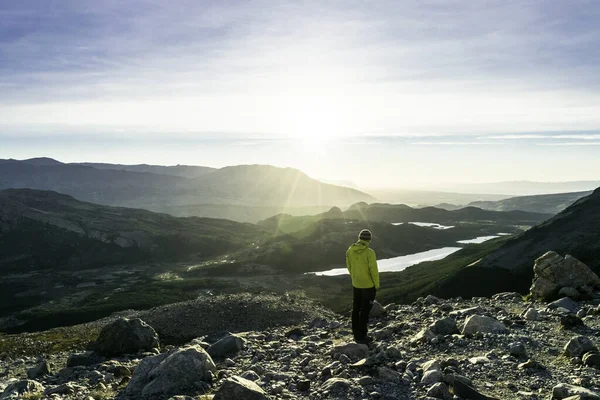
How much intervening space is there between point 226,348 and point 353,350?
22.6 feet

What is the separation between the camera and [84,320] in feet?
253

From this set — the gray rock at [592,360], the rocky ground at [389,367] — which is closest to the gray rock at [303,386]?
the rocky ground at [389,367]

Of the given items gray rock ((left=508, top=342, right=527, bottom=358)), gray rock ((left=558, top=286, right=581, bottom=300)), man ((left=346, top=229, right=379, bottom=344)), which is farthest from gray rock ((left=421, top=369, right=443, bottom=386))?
gray rock ((left=558, top=286, right=581, bottom=300))

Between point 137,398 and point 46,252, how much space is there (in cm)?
18105

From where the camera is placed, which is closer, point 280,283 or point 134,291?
point 134,291

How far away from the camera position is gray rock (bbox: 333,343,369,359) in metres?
16.5

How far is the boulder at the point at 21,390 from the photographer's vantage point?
14.4m

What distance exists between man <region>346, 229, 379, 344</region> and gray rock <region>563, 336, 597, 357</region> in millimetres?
7652

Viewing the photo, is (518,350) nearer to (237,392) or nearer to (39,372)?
(237,392)

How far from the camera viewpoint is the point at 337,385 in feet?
42.8

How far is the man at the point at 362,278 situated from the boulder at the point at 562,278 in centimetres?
1644

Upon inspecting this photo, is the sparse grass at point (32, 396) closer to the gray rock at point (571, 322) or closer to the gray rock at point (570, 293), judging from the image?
the gray rock at point (571, 322)

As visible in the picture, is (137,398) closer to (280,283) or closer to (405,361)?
(405,361)

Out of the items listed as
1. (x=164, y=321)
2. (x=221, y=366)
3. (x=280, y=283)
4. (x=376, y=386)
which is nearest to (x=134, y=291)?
(x=280, y=283)
